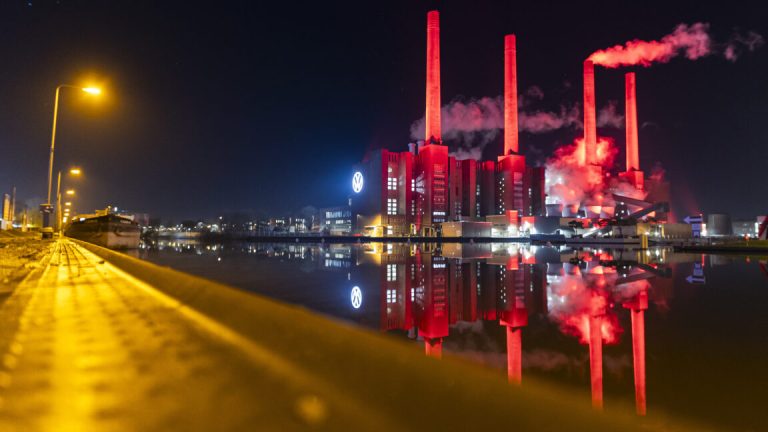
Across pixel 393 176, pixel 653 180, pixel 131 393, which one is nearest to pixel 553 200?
pixel 653 180

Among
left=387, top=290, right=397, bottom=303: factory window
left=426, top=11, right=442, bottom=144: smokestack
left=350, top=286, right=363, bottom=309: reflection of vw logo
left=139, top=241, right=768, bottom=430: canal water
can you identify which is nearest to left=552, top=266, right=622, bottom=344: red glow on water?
left=139, top=241, right=768, bottom=430: canal water

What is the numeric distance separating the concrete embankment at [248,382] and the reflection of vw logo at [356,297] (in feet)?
12.6

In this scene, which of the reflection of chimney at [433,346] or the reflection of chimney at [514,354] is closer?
the reflection of chimney at [514,354]

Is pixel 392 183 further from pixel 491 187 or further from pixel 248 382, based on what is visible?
pixel 248 382

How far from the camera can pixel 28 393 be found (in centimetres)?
349

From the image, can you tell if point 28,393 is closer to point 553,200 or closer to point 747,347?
point 747,347

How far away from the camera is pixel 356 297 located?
11.2 metres

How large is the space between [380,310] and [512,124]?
118935 mm

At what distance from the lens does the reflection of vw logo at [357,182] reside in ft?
408

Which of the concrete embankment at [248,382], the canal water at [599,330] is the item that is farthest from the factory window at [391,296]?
the concrete embankment at [248,382]

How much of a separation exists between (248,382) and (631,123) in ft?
476

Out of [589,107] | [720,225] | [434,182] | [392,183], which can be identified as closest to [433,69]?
[434,182]

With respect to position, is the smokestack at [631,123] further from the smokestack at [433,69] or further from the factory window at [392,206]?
the factory window at [392,206]

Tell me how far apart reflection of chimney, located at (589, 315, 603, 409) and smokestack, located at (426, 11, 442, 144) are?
345 feet
